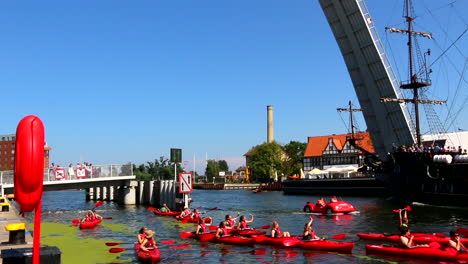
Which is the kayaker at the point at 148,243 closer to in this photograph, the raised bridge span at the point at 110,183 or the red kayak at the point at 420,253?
the red kayak at the point at 420,253

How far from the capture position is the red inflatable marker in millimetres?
6918

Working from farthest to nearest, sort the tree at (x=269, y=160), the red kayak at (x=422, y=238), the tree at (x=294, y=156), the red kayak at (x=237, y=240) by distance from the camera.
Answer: the tree at (x=294, y=156) → the tree at (x=269, y=160) → the red kayak at (x=237, y=240) → the red kayak at (x=422, y=238)

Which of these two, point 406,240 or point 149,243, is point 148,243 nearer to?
point 149,243

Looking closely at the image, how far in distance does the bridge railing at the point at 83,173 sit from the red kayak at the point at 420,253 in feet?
99.7

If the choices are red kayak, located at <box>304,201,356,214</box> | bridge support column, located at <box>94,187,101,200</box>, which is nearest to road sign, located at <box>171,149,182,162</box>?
red kayak, located at <box>304,201,356,214</box>

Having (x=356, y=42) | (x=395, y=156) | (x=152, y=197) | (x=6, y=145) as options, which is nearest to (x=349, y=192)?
(x=395, y=156)

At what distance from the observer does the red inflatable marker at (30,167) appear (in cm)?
692

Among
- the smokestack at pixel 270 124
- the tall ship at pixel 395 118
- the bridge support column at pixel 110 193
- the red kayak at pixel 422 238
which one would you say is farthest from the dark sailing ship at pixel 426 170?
the smokestack at pixel 270 124

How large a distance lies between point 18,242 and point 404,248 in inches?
519

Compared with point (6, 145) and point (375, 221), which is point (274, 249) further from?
point (6, 145)

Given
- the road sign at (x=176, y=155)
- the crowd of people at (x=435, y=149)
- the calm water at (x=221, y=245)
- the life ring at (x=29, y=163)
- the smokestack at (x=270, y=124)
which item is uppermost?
the smokestack at (x=270, y=124)

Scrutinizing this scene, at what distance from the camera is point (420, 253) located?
1562 cm

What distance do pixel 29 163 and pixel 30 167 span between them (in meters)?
0.07

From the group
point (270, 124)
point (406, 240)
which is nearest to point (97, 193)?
point (406, 240)
